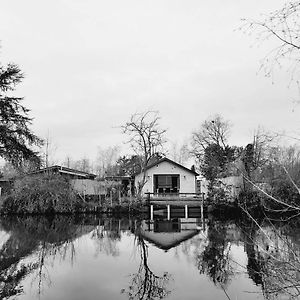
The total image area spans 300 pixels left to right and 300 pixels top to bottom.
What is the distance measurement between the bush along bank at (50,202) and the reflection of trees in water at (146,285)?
656 inches

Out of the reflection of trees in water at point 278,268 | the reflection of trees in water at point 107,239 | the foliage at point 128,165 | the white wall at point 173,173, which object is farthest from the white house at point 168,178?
the reflection of trees in water at point 278,268

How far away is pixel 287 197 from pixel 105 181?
624 inches

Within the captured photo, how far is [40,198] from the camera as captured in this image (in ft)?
88.0

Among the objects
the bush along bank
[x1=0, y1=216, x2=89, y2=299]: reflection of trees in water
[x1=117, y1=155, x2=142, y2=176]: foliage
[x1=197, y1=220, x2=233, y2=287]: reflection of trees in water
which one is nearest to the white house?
the bush along bank

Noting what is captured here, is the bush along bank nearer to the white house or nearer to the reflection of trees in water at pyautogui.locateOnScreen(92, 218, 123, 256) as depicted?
the white house

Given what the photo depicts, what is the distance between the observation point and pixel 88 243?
44.2ft

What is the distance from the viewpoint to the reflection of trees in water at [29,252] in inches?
309

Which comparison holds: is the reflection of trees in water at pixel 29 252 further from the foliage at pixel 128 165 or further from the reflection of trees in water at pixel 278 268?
the foliage at pixel 128 165

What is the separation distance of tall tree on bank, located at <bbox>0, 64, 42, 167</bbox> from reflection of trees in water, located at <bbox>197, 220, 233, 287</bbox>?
1210 centimetres

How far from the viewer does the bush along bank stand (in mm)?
26688

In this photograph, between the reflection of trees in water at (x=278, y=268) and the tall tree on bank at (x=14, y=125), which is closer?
the reflection of trees in water at (x=278, y=268)

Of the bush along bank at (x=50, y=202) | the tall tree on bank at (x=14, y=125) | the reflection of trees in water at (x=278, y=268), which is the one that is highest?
the tall tree on bank at (x=14, y=125)

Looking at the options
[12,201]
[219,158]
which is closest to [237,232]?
[12,201]

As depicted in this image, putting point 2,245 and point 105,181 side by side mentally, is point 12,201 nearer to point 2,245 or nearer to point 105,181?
point 105,181
